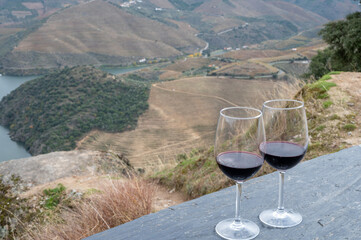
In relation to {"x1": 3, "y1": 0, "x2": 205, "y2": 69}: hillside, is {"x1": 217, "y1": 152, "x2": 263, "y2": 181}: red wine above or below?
above

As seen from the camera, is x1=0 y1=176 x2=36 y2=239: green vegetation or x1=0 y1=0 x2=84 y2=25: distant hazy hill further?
x1=0 y1=0 x2=84 y2=25: distant hazy hill

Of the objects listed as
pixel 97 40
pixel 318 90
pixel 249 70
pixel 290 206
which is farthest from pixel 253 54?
pixel 290 206

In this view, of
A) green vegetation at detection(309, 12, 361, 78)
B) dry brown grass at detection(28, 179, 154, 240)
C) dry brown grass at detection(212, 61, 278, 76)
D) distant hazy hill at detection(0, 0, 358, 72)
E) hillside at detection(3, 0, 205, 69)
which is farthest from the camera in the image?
distant hazy hill at detection(0, 0, 358, 72)

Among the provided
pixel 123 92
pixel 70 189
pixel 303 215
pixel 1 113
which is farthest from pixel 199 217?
pixel 1 113

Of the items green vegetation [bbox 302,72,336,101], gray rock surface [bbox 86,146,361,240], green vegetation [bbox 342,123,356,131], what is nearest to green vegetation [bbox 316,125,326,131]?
green vegetation [bbox 342,123,356,131]

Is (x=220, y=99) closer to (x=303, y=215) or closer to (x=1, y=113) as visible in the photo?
(x=1, y=113)

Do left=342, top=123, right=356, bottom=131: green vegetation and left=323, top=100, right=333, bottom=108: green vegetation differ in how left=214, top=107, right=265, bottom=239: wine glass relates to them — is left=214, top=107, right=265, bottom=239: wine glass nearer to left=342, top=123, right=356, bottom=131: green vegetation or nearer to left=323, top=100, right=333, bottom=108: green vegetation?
left=342, top=123, right=356, bottom=131: green vegetation

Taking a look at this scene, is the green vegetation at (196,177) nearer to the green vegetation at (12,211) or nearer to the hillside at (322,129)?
the hillside at (322,129)
